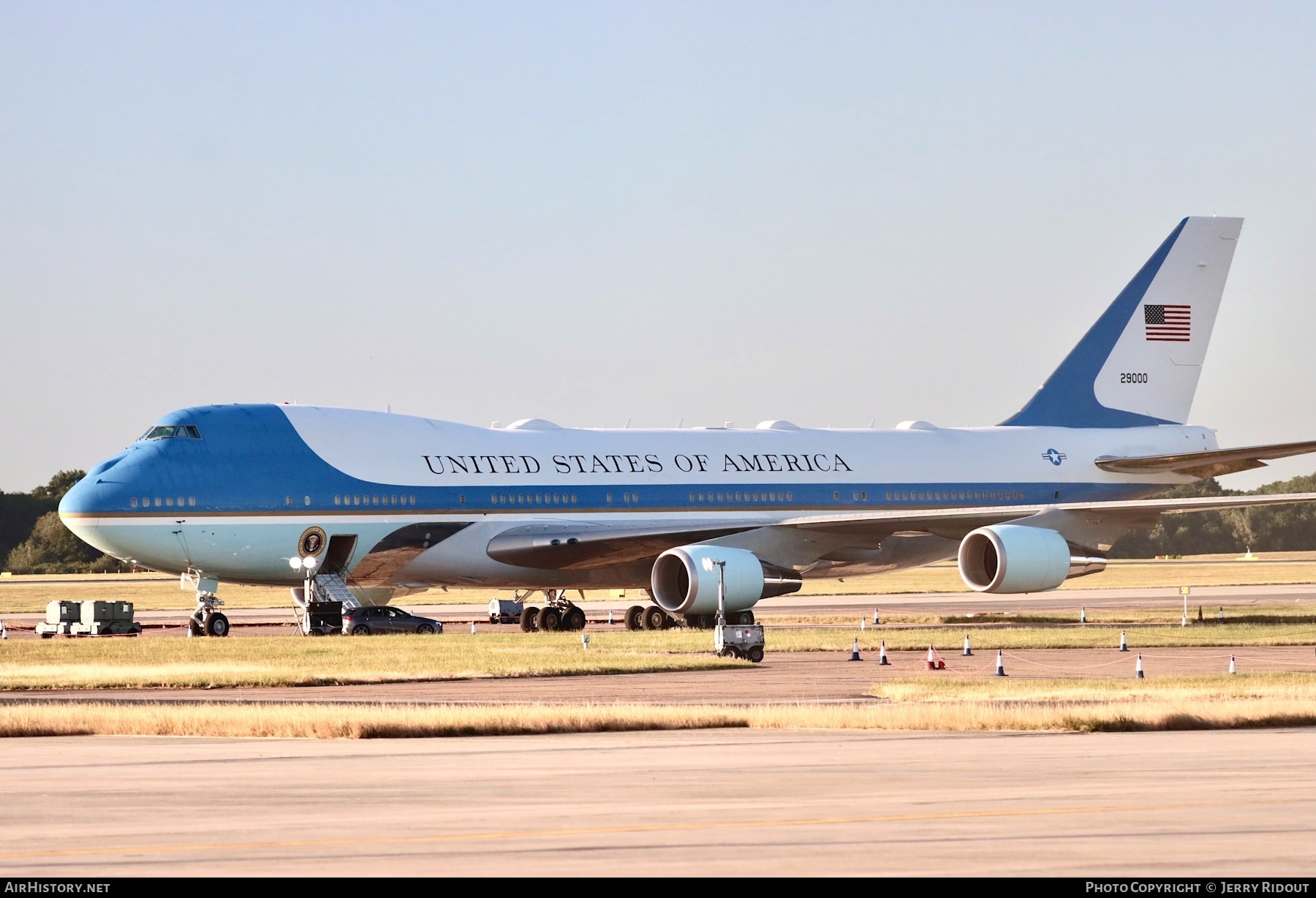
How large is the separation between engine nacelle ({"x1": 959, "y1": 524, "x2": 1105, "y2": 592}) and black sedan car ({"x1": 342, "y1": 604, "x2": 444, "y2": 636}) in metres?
13.0

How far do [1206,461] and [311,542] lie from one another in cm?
2453

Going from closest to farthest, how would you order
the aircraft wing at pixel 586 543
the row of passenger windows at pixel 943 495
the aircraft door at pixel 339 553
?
the aircraft door at pixel 339 553 < the aircraft wing at pixel 586 543 < the row of passenger windows at pixel 943 495

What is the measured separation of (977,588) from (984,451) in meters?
8.77

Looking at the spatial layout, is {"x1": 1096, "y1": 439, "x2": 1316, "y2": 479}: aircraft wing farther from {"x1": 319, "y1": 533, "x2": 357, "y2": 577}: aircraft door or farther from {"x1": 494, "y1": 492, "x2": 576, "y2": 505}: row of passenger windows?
{"x1": 319, "y1": 533, "x2": 357, "y2": 577}: aircraft door

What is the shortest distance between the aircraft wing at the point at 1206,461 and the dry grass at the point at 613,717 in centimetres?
2449

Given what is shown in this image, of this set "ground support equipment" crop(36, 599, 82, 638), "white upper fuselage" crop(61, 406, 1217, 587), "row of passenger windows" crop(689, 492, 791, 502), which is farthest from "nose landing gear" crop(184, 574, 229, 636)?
"row of passenger windows" crop(689, 492, 791, 502)

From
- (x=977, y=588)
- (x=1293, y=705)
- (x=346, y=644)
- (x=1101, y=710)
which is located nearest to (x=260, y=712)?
(x=1101, y=710)

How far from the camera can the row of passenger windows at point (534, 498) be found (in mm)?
45781

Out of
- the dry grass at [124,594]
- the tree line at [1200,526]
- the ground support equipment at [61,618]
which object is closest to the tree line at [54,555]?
the tree line at [1200,526]

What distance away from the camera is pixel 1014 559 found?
143 feet

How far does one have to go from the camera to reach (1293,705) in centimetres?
2250

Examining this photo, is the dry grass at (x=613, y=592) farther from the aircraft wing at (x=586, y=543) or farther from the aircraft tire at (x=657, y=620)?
the aircraft wing at (x=586, y=543)

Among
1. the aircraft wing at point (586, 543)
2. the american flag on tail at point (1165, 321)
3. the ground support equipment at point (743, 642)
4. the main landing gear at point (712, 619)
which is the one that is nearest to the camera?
the ground support equipment at point (743, 642)

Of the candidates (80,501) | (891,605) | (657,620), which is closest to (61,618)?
(80,501)
